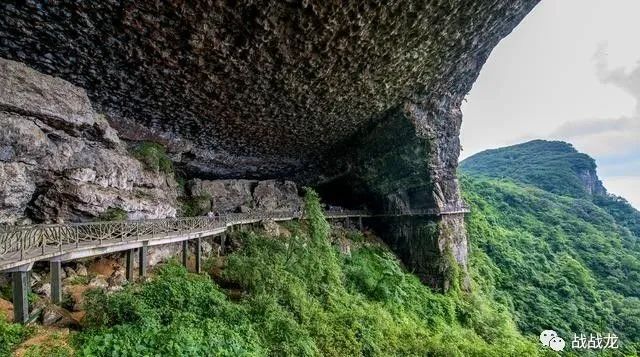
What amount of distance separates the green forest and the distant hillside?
57.3 ft

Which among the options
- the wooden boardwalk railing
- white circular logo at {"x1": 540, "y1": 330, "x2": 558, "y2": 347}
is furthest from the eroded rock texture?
white circular logo at {"x1": 540, "y1": 330, "x2": 558, "y2": 347}

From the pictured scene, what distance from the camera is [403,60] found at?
1383 centimetres

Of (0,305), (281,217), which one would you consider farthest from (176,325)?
(281,217)

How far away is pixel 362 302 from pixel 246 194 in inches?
566

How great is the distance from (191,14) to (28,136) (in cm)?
719

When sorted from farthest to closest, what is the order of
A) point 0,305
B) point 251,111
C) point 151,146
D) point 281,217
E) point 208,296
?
point 281,217 < point 151,146 < point 251,111 < point 208,296 < point 0,305

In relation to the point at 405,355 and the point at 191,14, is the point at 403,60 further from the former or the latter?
the point at 405,355

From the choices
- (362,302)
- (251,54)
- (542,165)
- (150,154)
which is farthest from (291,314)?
(542,165)

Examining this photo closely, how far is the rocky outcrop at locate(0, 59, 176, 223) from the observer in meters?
10.1

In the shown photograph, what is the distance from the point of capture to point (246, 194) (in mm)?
26297

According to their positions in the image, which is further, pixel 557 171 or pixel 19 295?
pixel 557 171

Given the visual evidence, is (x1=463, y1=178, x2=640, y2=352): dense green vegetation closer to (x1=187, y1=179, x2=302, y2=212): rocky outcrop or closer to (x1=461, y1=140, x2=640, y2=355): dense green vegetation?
(x1=461, y1=140, x2=640, y2=355): dense green vegetation

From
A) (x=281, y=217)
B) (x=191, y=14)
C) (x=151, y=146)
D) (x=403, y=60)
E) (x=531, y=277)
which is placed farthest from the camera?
(x=531, y=277)

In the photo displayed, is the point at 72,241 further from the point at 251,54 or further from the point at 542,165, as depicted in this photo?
the point at 542,165
